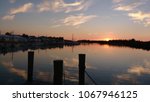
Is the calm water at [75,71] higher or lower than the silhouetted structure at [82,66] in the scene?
lower

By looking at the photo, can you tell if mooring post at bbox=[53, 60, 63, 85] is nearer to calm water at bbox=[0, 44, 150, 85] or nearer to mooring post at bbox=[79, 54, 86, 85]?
calm water at bbox=[0, 44, 150, 85]

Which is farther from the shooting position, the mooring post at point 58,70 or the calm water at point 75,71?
the calm water at point 75,71

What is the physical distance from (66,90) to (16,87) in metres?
1.85

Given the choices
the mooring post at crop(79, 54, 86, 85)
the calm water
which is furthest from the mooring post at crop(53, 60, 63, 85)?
the mooring post at crop(79, 54, 86, 85)

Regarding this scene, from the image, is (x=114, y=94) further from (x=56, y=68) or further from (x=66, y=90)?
(x=56, y=68)

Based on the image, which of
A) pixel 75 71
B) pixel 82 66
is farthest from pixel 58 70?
pixel 75 71

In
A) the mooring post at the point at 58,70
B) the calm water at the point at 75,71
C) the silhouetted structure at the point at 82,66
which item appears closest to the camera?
the mooring post at the point at 58,70

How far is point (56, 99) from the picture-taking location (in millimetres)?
8125

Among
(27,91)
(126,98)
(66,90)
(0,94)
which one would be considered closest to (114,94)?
(126,98)

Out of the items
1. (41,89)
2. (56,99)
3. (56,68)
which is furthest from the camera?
(56,68)

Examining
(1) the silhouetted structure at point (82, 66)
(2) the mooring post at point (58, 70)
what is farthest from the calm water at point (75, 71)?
(2) the mooring post at point (58, 70)

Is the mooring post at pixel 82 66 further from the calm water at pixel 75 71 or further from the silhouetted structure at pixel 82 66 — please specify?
the calm water at pixel 75 71

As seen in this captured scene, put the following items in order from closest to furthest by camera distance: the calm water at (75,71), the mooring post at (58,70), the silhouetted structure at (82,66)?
the mooring post at (58,70) < the silhouetted structure at (82,66) < the calm water at (75,71)

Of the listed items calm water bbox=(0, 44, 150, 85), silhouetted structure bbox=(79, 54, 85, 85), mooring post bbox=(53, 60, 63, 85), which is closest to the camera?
mooring post bbox=(53, 60, 63, 85)
